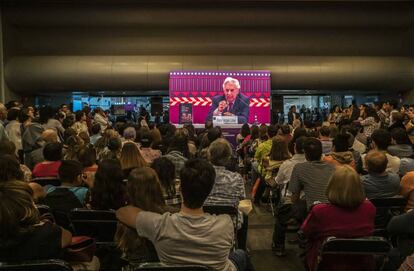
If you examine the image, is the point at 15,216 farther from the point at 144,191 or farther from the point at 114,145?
the point at 114,145

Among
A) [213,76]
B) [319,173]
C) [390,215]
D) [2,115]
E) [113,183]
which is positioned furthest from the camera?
[213,76]

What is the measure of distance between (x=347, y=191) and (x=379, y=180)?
1164 millimetres

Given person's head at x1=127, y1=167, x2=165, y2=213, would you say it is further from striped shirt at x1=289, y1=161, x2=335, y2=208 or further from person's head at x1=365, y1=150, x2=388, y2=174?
person's head at x1=365, y1=150, x2=388, y2=174

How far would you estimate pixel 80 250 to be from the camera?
2590mm

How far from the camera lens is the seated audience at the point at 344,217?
2799mm

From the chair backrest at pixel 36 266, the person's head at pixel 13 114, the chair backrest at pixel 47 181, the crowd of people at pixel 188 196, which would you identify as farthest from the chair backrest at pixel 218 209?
the person's head at pixel 13 114

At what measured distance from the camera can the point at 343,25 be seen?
1370 cm

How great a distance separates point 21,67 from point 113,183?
1135cm

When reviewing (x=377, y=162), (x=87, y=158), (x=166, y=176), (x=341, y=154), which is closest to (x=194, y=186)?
(x=166, y=176)

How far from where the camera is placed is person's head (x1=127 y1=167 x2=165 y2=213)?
2674 mm

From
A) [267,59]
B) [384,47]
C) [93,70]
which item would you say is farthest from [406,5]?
[93,70]

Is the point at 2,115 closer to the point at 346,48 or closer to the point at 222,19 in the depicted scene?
the point at 222,19

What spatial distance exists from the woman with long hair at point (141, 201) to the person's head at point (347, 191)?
115 cm

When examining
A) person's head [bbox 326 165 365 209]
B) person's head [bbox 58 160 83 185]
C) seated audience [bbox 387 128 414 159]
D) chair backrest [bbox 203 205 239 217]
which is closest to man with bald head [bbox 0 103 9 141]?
person's head [bbox 58 160 83 185]
